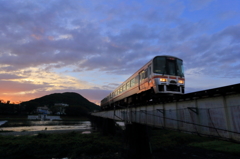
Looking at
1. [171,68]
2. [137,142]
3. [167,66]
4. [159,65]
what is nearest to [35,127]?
[137,142]

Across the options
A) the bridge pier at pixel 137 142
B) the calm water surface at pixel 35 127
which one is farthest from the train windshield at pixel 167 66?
the calm water surface at pixel 35 127

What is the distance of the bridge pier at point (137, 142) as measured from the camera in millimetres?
16631

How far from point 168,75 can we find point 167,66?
36.8 inches

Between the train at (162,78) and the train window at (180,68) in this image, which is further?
the train window at (180,68)

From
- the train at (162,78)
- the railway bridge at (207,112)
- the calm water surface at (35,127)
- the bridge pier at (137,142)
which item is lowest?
the calm water surface at (35,127)

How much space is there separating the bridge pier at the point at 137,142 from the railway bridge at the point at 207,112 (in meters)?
6.22

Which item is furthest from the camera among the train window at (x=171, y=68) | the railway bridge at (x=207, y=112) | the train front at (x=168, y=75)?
the train window at (x=171, y=68)

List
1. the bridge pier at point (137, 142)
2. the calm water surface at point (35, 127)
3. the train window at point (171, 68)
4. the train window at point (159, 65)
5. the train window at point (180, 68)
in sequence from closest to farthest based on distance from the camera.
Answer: the train window at point (159, 65), the train window at point (171, 68), the train window at point (180, 68), the bridge pier at point (137, 142), the calm water surface at point (35, 127)

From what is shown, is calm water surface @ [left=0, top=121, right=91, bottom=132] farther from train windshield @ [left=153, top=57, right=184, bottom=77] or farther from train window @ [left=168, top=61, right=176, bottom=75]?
train window @ [left=168, top=61, right=176, bottom=75]

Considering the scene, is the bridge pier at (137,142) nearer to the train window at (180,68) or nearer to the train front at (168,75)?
the train front at (168,75)

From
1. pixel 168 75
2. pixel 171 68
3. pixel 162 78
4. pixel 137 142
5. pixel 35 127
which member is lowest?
pixel 35 127

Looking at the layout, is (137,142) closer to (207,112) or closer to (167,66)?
(167,66)

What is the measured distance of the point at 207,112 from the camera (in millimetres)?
7148

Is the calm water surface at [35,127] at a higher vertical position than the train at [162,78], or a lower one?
lower
